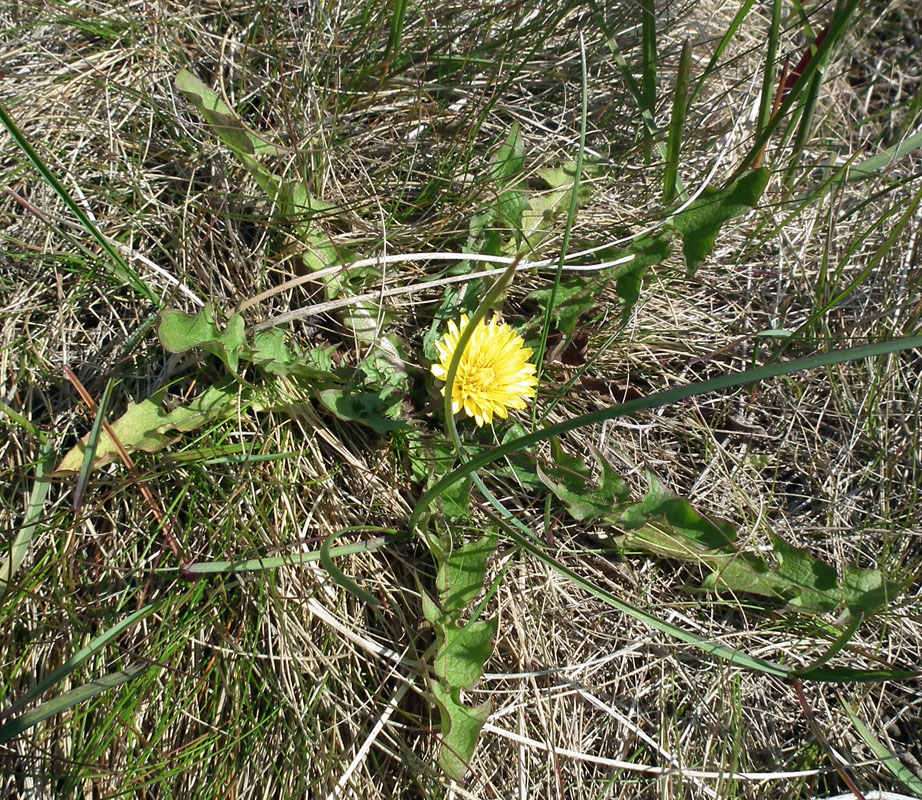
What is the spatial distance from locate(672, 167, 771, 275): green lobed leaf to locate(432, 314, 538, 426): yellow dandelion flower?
0.52 metres

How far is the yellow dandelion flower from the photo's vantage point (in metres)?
1.55

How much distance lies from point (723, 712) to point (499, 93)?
1.67 meters

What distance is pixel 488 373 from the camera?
1.56 meters

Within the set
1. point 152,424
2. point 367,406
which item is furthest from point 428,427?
point 152,424

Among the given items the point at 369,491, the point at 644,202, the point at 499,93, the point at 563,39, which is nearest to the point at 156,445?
the point at 369,491

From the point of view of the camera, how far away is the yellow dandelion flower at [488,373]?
1.55 m

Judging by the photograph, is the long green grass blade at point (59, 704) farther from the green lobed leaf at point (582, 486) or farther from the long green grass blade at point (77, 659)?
the green lobed leaf at point (582, 486)

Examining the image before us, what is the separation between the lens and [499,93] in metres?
1.89

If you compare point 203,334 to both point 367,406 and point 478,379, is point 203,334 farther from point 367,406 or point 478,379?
point 478,379

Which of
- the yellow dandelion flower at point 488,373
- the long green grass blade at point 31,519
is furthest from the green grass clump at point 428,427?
the yellow dandelion flower at point 488,373

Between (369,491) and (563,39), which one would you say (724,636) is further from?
(563,39)

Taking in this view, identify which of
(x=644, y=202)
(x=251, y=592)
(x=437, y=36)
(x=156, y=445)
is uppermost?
(x=437, y=36)

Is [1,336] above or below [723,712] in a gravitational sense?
above

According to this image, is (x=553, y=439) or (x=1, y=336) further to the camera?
(x=553, y=439)
